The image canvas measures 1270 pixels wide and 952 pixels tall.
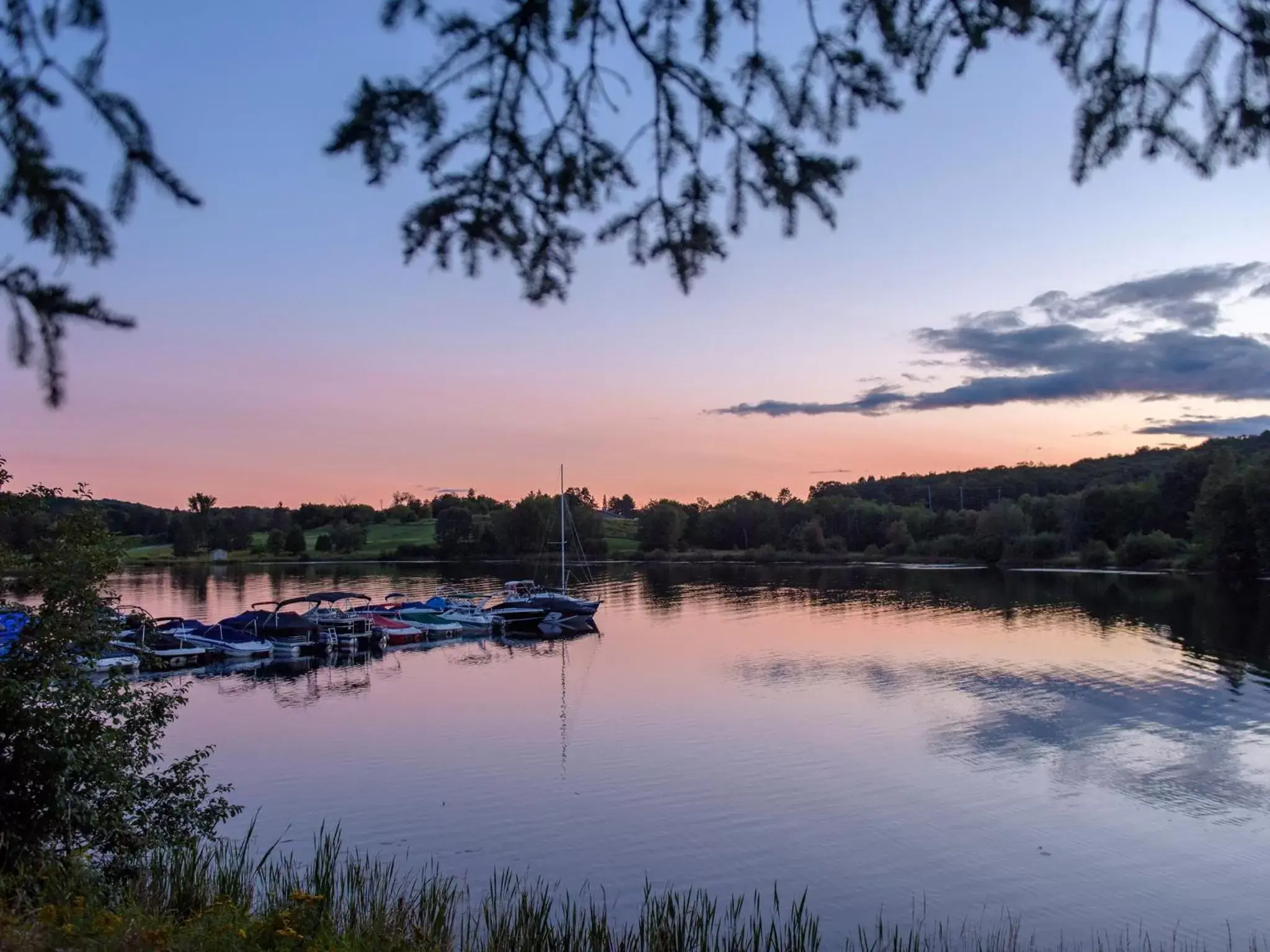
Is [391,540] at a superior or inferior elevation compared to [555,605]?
superior

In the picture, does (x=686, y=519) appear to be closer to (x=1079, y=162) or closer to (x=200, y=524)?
(x=200, y=524)

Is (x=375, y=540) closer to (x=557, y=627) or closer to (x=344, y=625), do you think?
(x=557, y=627)

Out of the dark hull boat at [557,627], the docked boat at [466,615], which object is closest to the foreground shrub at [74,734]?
the dark hull boat at [557,627]

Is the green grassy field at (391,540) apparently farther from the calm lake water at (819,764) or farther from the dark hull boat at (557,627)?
the calm lake water at (819,764)

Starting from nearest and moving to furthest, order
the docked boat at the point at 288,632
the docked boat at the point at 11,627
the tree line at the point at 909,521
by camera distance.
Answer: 1. the docked boat at the point at 11,627
2. the docked boat at the point at 288,632
3. the tree line at the point at 909,521

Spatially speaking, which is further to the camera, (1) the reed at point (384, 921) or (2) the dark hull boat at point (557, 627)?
(2) the dark hull boat at point (557, 627)

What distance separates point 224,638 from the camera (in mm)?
42875

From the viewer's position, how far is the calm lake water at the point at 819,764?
14992 mm

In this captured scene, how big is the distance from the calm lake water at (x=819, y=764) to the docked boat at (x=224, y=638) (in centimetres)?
213

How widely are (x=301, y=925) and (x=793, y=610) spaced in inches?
2227

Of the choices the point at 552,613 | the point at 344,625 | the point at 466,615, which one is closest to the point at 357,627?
the point at 344,625

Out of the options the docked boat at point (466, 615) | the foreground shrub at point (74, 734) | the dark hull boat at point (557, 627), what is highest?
the foreground shrub at point (74, 734)

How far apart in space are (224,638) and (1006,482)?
156 m

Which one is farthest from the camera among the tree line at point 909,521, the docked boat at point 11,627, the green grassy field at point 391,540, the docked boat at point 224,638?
the green grassy field at point 391,540
